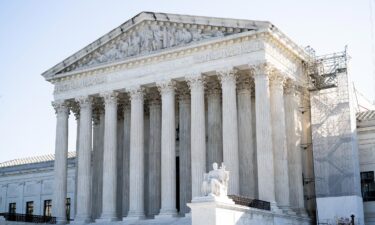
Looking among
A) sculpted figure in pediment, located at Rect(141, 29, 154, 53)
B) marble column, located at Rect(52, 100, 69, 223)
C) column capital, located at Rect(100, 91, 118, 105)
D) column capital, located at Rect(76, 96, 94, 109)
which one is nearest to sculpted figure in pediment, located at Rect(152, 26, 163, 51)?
sculpted figure in pediment, located at Rect(141, 29, 154, 53)

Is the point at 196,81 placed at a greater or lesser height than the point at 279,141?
greater

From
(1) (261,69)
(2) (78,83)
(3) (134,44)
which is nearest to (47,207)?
(2) (78,83)

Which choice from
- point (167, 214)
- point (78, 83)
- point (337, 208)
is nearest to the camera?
point (167, 214)

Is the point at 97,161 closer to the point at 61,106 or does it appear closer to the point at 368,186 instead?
the point at 61,106

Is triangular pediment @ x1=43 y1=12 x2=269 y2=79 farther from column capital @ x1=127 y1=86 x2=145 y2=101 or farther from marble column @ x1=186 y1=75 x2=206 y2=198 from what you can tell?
marble column @ x1=186 y1=75 x2=206 y2=198

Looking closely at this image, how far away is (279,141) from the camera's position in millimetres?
42969

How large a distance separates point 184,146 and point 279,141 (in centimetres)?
918

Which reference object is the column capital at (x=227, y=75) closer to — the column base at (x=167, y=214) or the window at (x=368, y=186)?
the column base at (x=167, y=214)

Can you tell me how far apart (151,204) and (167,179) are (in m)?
5.05

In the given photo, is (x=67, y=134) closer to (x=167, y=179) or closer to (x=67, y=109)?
(x=67, y=109)

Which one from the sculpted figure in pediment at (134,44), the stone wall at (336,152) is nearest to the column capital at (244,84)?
the stone wall at (336,152)

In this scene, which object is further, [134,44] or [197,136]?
[134,44]

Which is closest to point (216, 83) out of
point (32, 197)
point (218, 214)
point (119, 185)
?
point (119, 185)

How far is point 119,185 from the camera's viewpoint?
52188mm
